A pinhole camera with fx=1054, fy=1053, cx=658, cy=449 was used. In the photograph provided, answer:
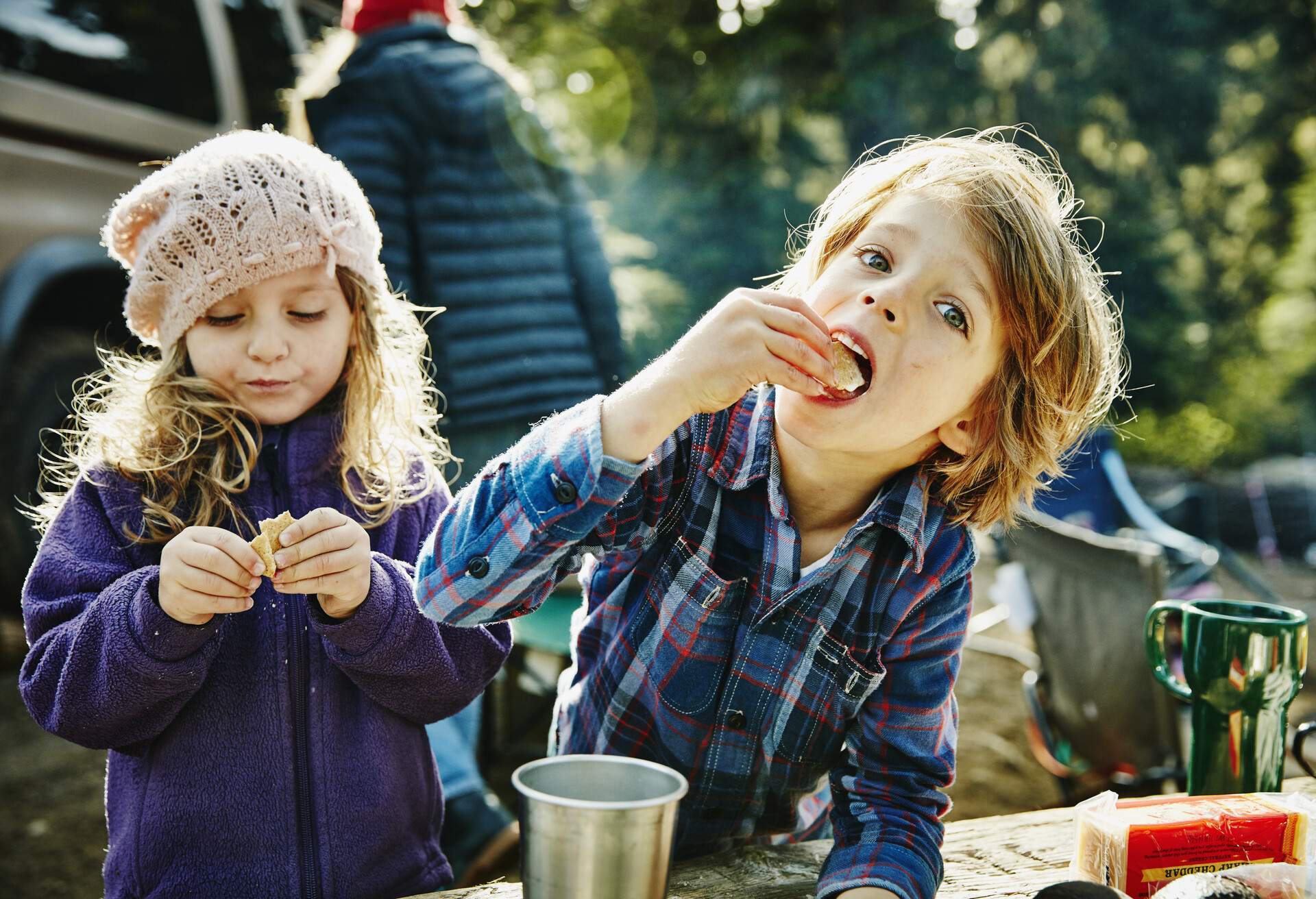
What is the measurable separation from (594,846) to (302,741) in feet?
2.13

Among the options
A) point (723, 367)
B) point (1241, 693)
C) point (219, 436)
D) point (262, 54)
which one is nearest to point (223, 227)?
point (219, 436)

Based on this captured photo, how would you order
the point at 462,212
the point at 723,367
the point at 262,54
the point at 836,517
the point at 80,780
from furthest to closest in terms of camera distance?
the point at 262,54, the point at 80,780, the point at 462,212, the point at 836,517, the point at 723,367

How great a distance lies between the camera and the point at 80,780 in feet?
11.0

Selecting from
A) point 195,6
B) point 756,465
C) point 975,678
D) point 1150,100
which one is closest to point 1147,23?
point 1150,100

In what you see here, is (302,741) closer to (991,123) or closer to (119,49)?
(119,49)

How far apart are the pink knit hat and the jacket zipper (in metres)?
0.42

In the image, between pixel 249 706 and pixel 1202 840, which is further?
pixel 249 706

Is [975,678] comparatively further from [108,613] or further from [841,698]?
[108,613]

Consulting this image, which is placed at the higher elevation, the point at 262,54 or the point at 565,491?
the point at 262,54

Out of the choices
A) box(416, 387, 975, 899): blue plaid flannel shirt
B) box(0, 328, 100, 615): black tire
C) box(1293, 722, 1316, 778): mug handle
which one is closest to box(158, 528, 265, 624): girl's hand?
box(416, 387, 975, 899): blue plaid flannel shirt

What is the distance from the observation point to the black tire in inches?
144

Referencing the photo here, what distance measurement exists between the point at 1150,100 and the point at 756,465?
36.7ft

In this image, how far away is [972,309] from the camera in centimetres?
130

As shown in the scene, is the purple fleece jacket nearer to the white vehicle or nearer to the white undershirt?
the white undershirt
